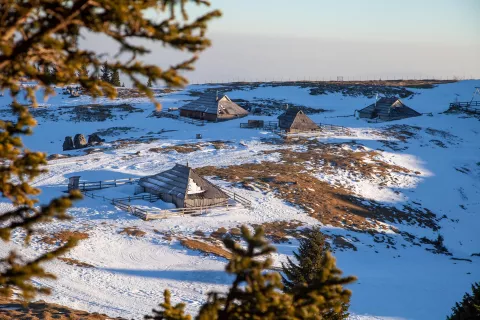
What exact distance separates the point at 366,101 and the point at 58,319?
77603 millimetres

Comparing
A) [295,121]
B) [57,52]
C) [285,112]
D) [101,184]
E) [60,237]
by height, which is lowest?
[60,237]

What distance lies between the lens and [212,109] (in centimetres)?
6475

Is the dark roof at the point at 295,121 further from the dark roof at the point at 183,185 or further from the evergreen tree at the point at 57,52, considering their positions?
the evergreen tree at the point at 57,52

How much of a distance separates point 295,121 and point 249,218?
2765 cm

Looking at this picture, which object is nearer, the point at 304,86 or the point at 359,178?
the point at 359,178

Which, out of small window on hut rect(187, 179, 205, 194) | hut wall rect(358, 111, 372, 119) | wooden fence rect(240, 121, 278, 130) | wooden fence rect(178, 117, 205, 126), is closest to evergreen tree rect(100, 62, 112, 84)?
small window on hut rect(187, 179, 205, 194)

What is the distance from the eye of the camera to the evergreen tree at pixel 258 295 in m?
5.03

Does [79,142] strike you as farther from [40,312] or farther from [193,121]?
[40,312]

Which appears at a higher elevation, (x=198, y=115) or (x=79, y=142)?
(x=198, y=115)

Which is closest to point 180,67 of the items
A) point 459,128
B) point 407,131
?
point 407,131

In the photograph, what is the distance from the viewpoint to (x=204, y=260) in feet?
84.5

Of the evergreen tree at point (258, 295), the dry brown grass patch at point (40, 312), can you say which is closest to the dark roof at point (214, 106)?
the dry brown grass patch at point (40, 312)

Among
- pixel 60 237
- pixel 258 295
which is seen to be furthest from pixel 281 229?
pixel 258 295

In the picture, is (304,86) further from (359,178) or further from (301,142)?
(359,178)
